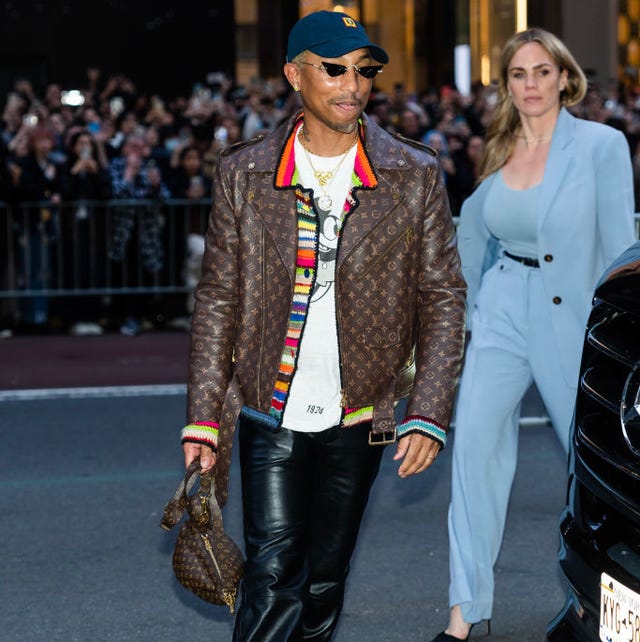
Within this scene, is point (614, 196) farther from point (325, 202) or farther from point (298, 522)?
point (298, 522)

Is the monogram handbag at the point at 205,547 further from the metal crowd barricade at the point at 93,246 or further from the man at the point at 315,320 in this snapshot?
the metal crowd barricade at the point at 93,246

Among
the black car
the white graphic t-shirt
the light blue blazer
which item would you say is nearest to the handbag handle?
the white graphic t-shirt

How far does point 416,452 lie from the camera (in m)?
3.99

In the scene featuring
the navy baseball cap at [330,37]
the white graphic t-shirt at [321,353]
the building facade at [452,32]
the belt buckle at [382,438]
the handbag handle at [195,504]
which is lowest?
the handbag handle at [195,504]

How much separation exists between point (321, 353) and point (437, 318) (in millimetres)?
347

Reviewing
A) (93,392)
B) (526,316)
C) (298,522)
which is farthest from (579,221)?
(93,392)

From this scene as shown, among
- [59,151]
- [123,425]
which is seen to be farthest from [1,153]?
[123,425]

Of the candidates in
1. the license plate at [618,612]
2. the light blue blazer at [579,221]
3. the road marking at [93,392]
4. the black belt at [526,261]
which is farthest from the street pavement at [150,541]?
the license plate at [618,612]

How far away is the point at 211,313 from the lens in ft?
13.3

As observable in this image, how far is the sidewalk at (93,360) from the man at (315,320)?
7.26 meters

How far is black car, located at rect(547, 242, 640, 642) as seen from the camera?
347 centimetres

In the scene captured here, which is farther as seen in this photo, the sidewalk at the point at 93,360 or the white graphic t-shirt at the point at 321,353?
the sidewalk at the point at 93,360

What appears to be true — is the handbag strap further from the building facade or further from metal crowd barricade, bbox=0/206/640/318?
the building facade

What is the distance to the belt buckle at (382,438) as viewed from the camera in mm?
4020
